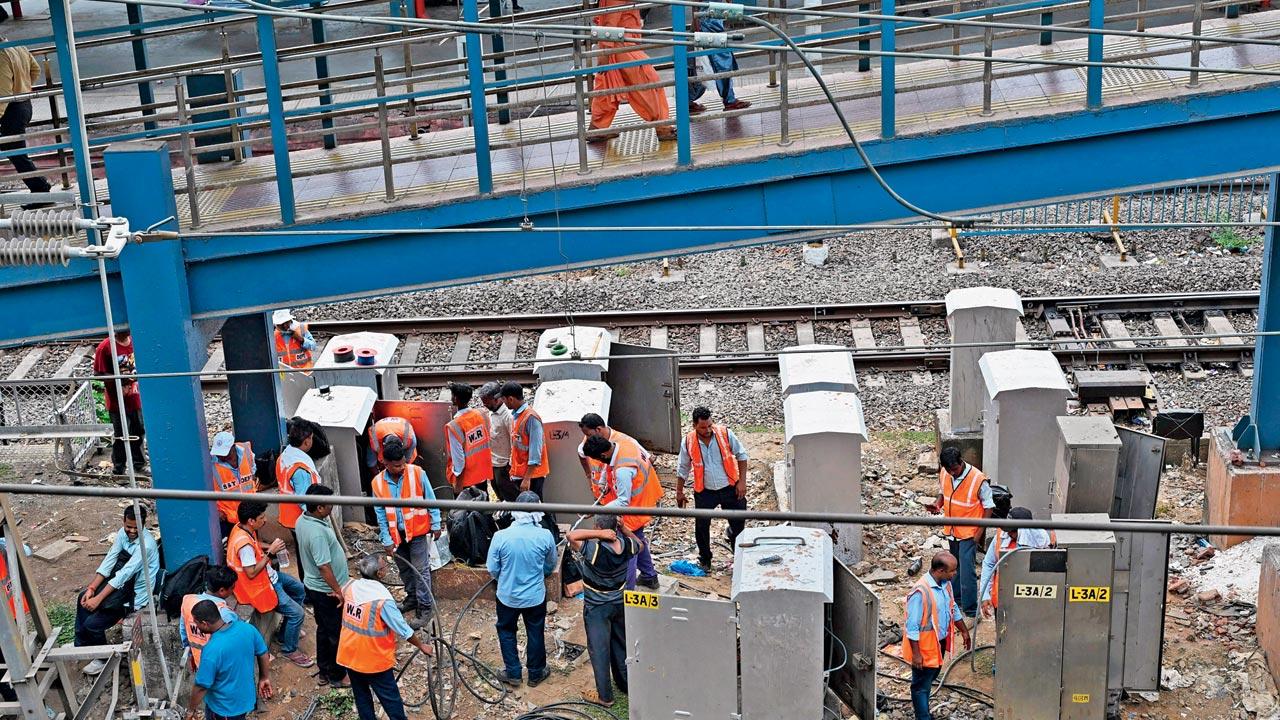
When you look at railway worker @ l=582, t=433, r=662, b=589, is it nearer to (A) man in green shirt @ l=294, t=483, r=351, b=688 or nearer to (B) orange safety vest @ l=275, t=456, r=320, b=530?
(A) man in green shirt @ l=294, t=483, r=351, b=688

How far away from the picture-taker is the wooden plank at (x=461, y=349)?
49.1 ft

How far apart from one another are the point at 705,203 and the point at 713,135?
74 cm

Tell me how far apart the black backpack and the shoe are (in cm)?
90

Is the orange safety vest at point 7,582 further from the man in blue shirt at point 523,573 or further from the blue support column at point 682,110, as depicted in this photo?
the blue support column at point 682,110

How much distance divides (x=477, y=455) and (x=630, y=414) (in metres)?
1.89

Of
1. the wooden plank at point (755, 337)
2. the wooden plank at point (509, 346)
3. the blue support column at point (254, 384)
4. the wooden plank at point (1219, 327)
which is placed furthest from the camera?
the wooden plank at point (509, 346)

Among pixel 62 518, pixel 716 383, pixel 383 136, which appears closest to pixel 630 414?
pixel 716 383

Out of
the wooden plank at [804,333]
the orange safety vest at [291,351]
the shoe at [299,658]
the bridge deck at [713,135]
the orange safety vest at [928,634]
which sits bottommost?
the shoe at [299,658]

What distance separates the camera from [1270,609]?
9.80 m

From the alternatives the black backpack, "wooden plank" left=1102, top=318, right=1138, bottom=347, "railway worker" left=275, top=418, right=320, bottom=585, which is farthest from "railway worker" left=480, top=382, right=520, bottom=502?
"wooden plank" left=1102, top=318, right=1138, bottom=347

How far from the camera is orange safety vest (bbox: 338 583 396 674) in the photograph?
8875mm

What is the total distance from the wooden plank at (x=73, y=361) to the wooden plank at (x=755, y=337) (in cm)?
710

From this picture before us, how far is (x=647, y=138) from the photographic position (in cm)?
1097

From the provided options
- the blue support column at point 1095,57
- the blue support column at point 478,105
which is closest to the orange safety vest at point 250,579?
the blue support column at point 478,105
